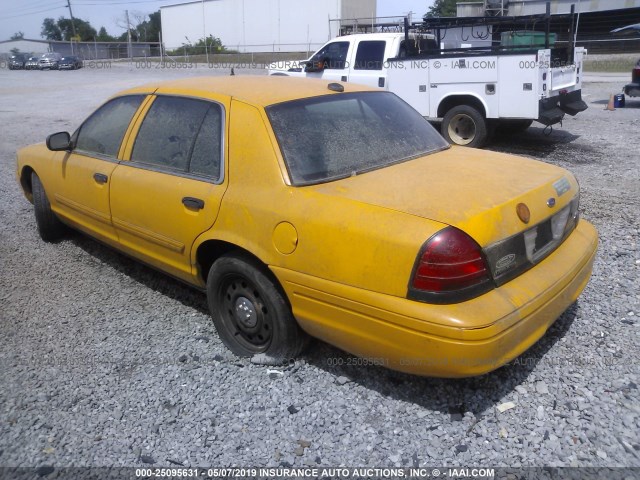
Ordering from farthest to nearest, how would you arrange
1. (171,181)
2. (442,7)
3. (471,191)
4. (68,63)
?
(442,7), (68,63), (171,181), (471,191)

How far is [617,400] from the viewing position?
293 cm

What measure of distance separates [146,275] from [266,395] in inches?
79.8

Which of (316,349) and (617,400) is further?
(316,349)

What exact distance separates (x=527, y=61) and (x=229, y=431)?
733cm

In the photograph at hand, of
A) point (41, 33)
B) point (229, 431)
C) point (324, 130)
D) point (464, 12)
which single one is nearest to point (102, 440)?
point (229, 431)

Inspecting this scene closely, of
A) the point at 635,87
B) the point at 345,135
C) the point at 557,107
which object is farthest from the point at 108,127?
the point at 635,87

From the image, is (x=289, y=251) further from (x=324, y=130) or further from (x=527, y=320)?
(x=527, y=320)

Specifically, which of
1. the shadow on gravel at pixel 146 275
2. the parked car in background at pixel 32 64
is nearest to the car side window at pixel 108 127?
the shadow on gravel at pixel 146 275

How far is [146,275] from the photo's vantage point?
4.70m

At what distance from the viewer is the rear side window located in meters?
10.5

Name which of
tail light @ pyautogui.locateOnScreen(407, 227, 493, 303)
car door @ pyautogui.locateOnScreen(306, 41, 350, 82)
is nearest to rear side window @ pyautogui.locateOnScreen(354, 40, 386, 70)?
car door @ pyautogui.locateOnScreen(306, 41, 350, 82)

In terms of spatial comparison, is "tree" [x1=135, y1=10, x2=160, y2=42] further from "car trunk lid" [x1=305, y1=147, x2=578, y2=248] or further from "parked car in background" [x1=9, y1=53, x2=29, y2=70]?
"car trunk lid" [x1=305, y1=147, x2=578, y2=248]

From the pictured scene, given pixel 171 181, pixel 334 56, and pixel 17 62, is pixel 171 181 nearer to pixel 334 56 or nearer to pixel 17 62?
pixel 334 56

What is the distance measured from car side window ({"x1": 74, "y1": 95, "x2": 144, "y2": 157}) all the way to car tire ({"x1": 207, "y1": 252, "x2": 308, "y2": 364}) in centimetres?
151
